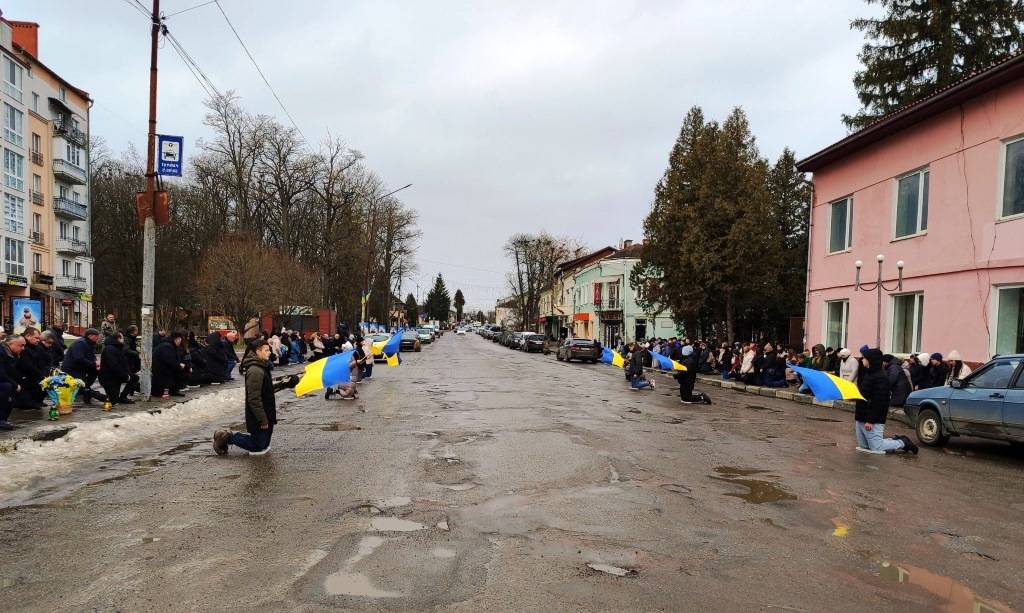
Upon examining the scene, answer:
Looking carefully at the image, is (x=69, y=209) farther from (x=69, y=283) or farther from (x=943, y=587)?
(x=943, y=587)

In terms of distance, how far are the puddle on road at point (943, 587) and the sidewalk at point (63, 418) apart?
10087 mm

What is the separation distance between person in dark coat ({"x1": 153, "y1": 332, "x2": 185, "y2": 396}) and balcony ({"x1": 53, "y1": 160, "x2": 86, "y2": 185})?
144 feet

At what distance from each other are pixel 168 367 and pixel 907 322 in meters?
20.4

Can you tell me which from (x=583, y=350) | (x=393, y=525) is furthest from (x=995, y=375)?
(x=583, y=350)

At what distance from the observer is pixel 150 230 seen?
47.8ft

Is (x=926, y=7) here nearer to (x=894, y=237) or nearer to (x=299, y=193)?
(x=894, y=237)

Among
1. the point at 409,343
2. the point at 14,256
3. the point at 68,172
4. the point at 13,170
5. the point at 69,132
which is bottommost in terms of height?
the point at 409,343

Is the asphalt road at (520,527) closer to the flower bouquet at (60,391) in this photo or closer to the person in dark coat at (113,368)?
the flower bouquet at (60,391)

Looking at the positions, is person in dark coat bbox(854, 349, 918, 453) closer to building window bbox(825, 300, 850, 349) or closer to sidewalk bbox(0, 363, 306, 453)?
sidewalk bbox(0, 363, 306, 453)

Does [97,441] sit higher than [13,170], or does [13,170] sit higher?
[13,170]

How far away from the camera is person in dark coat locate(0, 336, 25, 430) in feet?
35.0

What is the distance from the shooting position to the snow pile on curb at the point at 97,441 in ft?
25.9

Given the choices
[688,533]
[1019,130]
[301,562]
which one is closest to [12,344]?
[301,562]

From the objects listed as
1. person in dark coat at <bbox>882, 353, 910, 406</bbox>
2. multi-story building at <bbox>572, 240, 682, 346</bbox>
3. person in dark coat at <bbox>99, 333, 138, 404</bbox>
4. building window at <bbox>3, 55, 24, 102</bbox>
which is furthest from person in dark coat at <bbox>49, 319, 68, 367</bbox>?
multi-story building at <bbox>572, 240, 682, 346</bbox>
